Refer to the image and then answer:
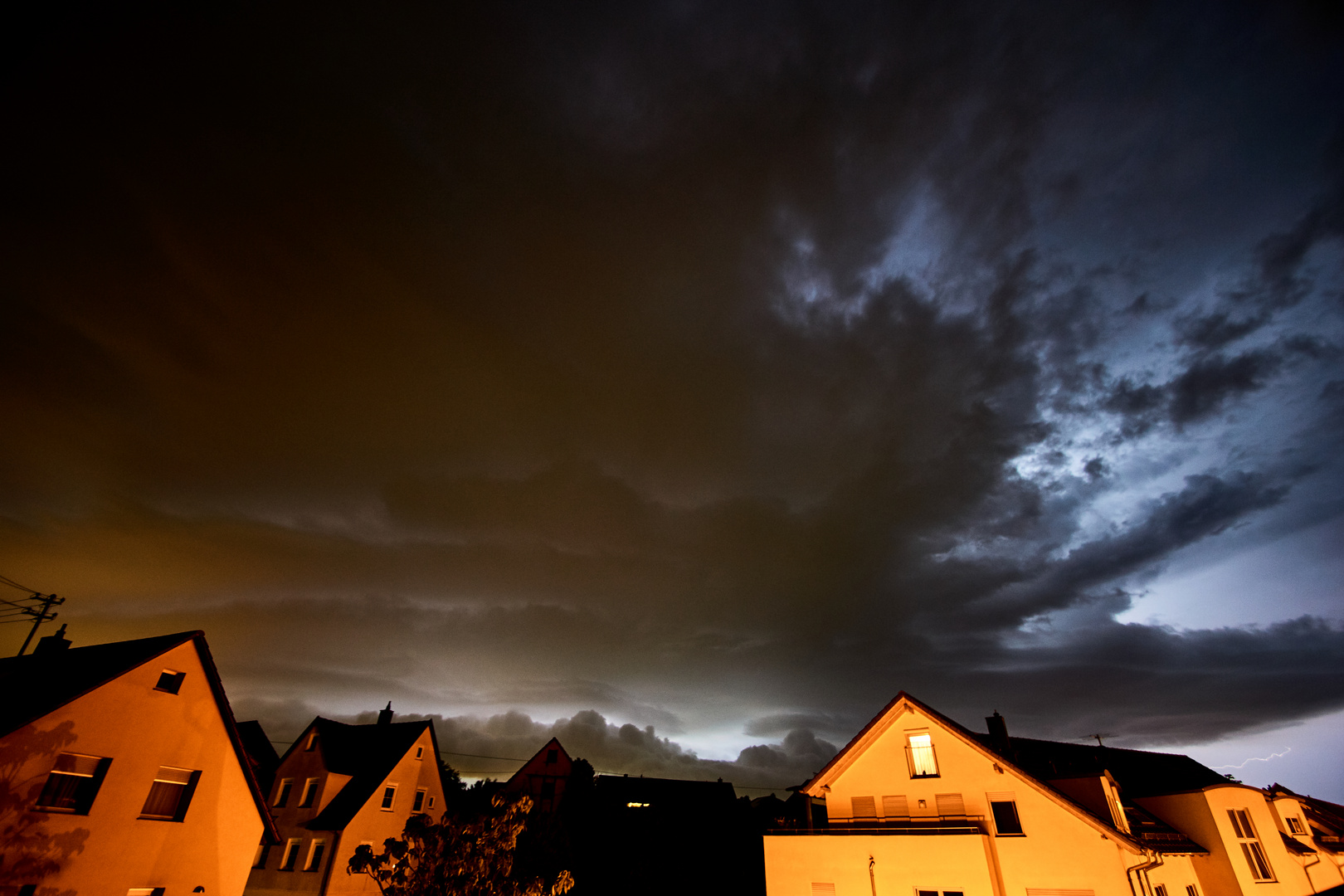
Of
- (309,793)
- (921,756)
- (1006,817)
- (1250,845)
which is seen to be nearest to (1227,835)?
(1250,845)

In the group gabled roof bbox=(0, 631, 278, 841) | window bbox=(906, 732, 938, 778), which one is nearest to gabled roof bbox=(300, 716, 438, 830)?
gabled roof bbox=(0, 631, 278, 841)

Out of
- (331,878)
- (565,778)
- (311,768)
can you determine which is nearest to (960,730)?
(331,878)

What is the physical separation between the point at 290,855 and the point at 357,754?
6.29 m

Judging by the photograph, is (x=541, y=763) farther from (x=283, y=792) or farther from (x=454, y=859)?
(x=454, y=859)

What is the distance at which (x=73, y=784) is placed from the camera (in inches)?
680

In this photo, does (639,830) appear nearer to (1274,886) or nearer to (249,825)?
(249,825)

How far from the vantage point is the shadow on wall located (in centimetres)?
1546

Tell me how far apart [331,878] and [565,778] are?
25762mm

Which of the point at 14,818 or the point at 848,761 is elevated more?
the point at 848,761

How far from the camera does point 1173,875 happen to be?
2331 centimetres

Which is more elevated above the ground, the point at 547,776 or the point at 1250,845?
the point at 547,776

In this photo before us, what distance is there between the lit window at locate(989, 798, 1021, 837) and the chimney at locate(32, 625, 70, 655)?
129ft

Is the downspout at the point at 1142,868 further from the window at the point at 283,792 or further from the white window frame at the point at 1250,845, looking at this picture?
the window at the point at 283,792

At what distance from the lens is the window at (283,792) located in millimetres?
34500
